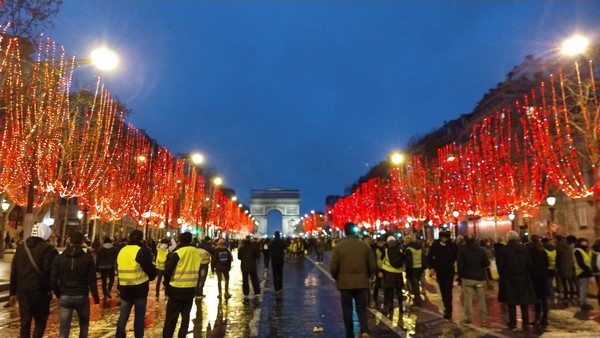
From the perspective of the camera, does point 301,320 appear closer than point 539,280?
No

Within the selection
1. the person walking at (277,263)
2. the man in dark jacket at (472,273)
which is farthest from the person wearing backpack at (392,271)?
the person walking at (277,263)

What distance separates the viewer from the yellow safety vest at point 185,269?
788 centimetres

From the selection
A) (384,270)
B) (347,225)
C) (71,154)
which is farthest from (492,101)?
(347,225)

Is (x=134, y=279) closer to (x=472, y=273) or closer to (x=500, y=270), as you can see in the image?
(x=472, y=273)

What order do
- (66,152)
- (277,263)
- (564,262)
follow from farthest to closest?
(66,152) → (277,263) → (564,262)

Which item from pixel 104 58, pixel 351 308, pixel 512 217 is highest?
pixel 104 58

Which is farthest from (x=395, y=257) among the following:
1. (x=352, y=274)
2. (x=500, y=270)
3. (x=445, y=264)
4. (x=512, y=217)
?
(x=512, y=217)

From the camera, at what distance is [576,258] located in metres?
13.3

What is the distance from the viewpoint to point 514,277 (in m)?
10.2

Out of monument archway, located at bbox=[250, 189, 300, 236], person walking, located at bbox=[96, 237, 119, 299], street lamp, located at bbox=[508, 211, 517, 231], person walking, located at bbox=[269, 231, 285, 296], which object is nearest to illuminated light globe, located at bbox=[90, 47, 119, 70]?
person walking, located at bbox=[96, 237, 119, 299]

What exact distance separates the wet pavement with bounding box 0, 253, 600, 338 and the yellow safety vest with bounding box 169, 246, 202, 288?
86.9 inches

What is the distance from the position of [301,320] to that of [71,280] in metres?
5.54

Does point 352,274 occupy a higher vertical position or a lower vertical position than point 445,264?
lower

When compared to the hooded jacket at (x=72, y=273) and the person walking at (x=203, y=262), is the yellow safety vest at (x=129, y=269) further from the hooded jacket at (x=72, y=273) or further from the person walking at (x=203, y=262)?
the person walking at (x=203, y=262)
